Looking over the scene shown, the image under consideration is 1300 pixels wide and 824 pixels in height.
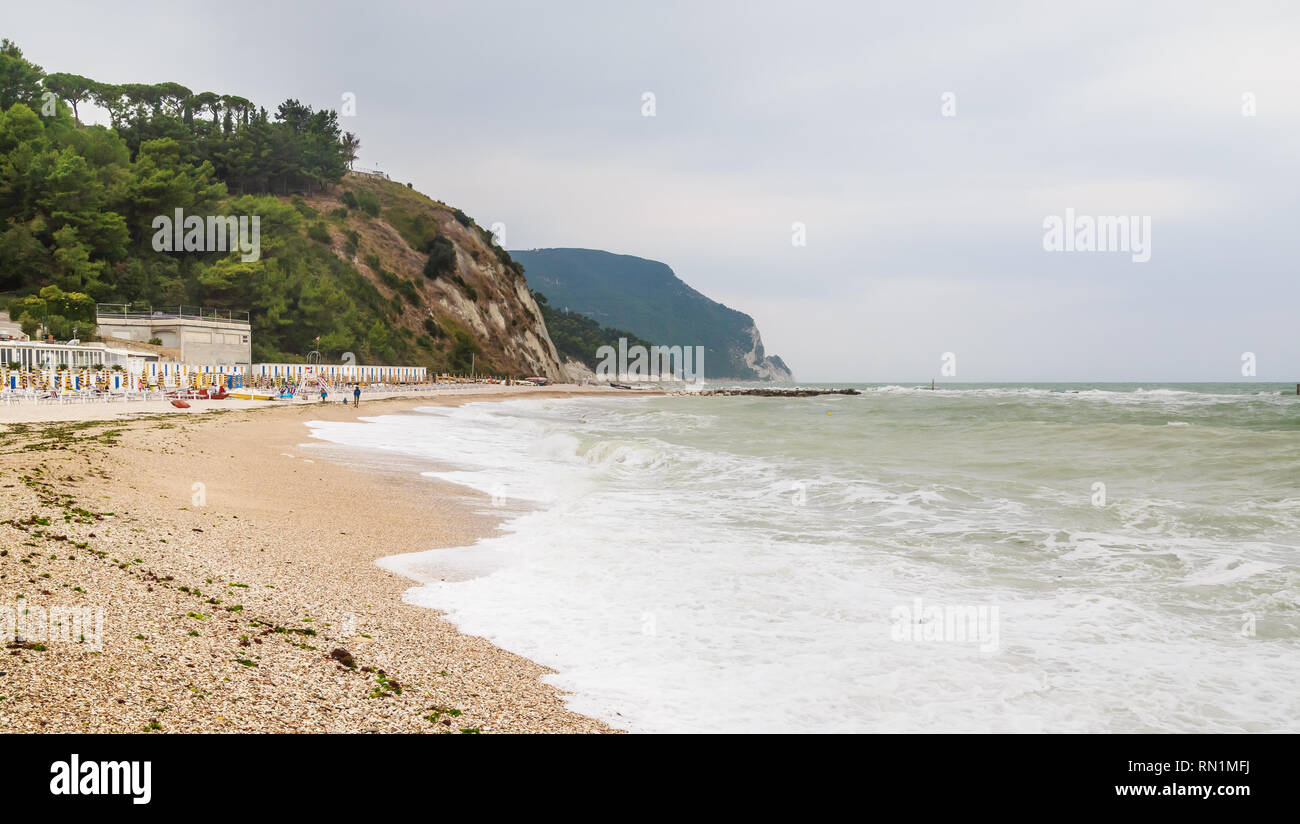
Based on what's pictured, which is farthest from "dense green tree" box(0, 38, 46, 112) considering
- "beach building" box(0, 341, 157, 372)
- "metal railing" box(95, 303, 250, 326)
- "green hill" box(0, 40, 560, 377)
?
"beach building" box(0, 341, 157, 372)

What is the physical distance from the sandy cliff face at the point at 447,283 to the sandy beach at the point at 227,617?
8554cm

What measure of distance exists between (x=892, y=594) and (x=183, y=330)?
203ft

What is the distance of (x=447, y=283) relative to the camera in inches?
4045

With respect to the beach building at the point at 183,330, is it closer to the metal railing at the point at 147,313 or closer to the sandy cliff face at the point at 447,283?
the metal railing at the point at 147,313

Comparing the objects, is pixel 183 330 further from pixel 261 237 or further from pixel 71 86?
pixel 71 86

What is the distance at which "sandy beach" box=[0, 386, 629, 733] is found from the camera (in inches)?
163

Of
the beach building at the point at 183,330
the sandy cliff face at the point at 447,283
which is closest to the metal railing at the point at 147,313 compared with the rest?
the beach building at the point at 183,330

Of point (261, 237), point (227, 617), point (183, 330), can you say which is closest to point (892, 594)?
point (227, 617)

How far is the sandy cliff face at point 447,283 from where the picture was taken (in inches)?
3752

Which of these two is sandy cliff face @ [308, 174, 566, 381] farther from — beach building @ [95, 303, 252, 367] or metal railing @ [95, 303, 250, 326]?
beach building @ [95, 303, 252, 367]

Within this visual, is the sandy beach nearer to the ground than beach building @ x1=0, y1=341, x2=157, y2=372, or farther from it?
nearer to the ground

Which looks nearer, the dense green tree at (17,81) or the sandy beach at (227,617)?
the sandy beach at (227,617)

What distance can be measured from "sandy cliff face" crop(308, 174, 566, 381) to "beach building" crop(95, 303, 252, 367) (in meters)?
32.4
